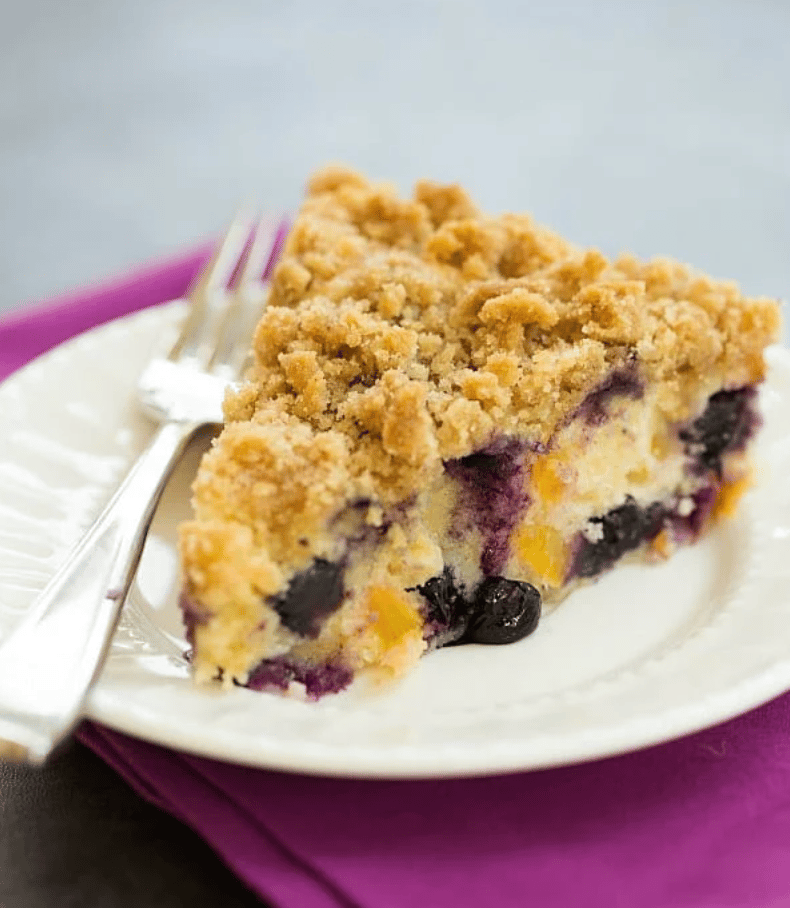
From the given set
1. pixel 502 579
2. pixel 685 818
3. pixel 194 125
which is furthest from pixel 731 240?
pixel 685 818

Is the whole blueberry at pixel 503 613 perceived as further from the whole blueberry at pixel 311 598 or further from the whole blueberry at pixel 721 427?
the whole blueberry at pixel 721 427

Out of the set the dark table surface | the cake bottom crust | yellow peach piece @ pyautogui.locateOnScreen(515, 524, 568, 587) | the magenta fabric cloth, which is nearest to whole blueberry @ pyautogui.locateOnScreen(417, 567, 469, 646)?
the cake bottom crust

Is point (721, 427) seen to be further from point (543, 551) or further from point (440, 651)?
point (440, 651)

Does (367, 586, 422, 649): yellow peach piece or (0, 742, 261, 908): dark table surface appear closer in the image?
(0, 742, 261, 908): dark table surface

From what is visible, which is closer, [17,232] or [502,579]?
[502,579]

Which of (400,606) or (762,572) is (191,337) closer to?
(400,606)

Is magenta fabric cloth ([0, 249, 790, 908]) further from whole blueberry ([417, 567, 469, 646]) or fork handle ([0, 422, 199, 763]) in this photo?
whole blueberry ([417, 567, 469, 646])
